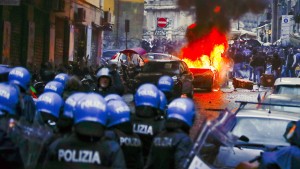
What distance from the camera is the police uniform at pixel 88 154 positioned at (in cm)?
479

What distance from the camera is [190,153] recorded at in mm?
5406

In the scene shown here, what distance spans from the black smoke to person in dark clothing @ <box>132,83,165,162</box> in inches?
906

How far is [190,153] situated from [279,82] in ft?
30.7

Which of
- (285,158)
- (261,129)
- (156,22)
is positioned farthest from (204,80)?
(156,22)

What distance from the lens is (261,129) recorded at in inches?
341

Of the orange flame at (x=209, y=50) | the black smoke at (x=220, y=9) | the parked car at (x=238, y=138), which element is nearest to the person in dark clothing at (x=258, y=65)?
the orange flame at (x=209, y=50)

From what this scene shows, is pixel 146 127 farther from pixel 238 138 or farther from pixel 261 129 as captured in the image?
pixel 261 129

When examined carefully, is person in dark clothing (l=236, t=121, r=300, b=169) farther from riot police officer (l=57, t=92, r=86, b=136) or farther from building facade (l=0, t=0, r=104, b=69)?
building facade (l=0, t=0, r=104, b=69)

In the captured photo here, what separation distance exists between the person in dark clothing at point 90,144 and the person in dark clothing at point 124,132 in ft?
2.17

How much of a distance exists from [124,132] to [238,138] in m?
1.29

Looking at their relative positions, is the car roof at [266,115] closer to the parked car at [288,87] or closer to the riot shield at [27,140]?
the riot shield at [27,140]

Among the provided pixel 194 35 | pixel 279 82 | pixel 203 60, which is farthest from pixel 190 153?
pixel 194 35

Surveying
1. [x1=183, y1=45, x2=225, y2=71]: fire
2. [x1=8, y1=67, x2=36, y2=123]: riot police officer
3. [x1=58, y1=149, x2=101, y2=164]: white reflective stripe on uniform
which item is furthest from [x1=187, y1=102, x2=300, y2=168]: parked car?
[x1=183, y1=45, x2=225, y2=71]: fire

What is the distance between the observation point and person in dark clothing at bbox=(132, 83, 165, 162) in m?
6.63
